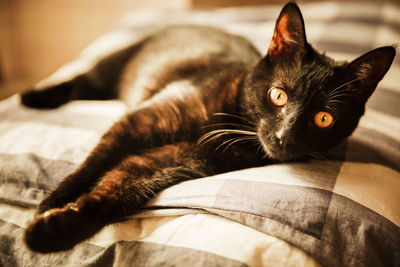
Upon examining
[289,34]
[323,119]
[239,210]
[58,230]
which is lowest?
[58,230]

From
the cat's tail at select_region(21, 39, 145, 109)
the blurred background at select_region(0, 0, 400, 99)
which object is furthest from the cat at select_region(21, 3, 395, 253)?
the blurred background at select_region(0, 0, 400, 99)

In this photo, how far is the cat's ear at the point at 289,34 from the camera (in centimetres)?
90

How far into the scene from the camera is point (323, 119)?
90 cm

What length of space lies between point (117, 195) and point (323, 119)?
652 mm

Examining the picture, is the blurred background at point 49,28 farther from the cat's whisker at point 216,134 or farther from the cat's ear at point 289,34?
the cat's whisker at point 216,134

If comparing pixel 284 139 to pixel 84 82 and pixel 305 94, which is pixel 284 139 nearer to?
pixel 305 94

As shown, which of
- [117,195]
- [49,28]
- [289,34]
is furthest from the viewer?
[49,28]

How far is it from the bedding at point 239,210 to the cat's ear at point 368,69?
8.8 inches

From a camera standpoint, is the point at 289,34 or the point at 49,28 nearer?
the point at 289,34

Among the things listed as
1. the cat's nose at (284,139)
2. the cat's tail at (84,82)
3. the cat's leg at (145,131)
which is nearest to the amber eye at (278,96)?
the cat's nose at (284,139)

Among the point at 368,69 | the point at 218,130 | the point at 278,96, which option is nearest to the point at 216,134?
the point at 218,130

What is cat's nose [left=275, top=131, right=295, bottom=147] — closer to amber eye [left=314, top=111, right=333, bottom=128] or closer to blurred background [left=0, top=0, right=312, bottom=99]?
amber eye [left=314, top=111, right=333, bottom=128]

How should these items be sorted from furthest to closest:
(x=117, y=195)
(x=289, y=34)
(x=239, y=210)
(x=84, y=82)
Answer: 1. (x=84, y=82)
2. (x=289, y=34)
3. (x=117, y=195)
4. (x=239, y=210)

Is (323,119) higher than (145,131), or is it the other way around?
(323,119)
